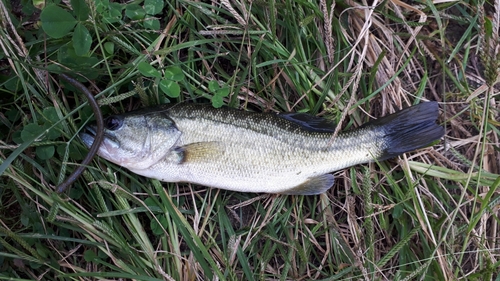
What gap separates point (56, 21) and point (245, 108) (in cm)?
154

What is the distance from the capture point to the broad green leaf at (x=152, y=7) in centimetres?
316

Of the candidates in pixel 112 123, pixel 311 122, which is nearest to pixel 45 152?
pixel 112 123

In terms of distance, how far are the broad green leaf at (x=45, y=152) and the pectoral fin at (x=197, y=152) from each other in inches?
36.6

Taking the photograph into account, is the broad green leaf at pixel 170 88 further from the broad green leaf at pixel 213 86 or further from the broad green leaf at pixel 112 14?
the broad green leaf at pixel 112 14

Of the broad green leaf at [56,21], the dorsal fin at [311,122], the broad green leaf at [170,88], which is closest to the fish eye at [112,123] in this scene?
the broad green leaf at [170,88]

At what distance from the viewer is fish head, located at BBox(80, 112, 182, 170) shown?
119 inches

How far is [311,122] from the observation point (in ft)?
10.8

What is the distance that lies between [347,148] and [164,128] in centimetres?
144

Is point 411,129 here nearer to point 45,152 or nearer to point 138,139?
point 138,139

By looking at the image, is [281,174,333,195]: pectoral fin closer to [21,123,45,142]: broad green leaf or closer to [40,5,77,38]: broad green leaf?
[21,123,45,142]: broad green leaf

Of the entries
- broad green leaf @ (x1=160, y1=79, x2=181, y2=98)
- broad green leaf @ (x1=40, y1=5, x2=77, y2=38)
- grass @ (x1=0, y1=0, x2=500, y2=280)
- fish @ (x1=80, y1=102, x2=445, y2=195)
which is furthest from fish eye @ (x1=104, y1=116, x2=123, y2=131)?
broad green leaf @ (x1=40, y1=5, x2=77, y2=38)

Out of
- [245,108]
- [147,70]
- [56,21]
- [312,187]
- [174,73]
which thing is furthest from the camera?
[245,108]

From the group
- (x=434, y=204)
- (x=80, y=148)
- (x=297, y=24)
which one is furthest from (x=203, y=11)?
(x=434, y=204)

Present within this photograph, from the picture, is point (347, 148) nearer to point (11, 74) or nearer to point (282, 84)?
point (282, 84)
